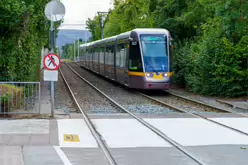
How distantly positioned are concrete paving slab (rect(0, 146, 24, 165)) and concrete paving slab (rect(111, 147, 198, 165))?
5.73 feet

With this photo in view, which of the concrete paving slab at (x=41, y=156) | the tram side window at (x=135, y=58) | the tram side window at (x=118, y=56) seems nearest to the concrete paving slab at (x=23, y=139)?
the concrete paving slab at (x=41, y=156)

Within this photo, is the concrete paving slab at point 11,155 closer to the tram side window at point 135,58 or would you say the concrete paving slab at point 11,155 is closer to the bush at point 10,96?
the bush at point 10,96

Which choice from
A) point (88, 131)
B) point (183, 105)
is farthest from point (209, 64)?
point (88, 131)

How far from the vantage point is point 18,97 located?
14852 millimetres

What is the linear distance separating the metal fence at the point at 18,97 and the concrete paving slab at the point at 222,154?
630 cm

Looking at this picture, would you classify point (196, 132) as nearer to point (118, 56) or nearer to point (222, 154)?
point (222, 154)

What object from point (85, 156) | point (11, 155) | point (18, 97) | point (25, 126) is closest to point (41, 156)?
point (11, 155)

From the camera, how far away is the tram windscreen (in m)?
23.5

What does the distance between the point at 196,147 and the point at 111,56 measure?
21535 millimetres

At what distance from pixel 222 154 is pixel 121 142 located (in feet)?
7.65

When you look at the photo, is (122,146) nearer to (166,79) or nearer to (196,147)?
(196,147)

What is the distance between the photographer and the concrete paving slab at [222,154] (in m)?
8.81

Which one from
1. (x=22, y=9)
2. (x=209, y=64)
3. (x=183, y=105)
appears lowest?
(x=183, y=105)

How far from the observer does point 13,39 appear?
55.6 ft
